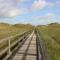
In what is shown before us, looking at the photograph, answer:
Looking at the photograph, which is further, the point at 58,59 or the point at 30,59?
the point at 58,59

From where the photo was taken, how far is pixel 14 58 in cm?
1145

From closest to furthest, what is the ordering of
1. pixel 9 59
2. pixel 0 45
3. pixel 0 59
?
pixel 0 59 < pixel 9 59 < pixel 0 45

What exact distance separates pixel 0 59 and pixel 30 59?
164cm

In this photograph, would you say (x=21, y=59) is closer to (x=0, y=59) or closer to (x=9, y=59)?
(x=9, y=59)

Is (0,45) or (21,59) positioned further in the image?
(0,45)

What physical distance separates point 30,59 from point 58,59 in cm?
585

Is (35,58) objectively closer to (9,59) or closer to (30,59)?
(30,59)

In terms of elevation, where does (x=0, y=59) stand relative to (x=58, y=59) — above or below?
above

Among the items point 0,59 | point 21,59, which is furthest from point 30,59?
point 0,59

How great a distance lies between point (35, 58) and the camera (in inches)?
449

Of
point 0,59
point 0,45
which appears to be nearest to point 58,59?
point 0,45

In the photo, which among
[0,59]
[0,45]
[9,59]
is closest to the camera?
[0,59]

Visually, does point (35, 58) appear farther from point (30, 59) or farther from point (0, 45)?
point (0, 45)

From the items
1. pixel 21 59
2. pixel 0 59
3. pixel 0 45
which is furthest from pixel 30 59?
pixel 0 45
